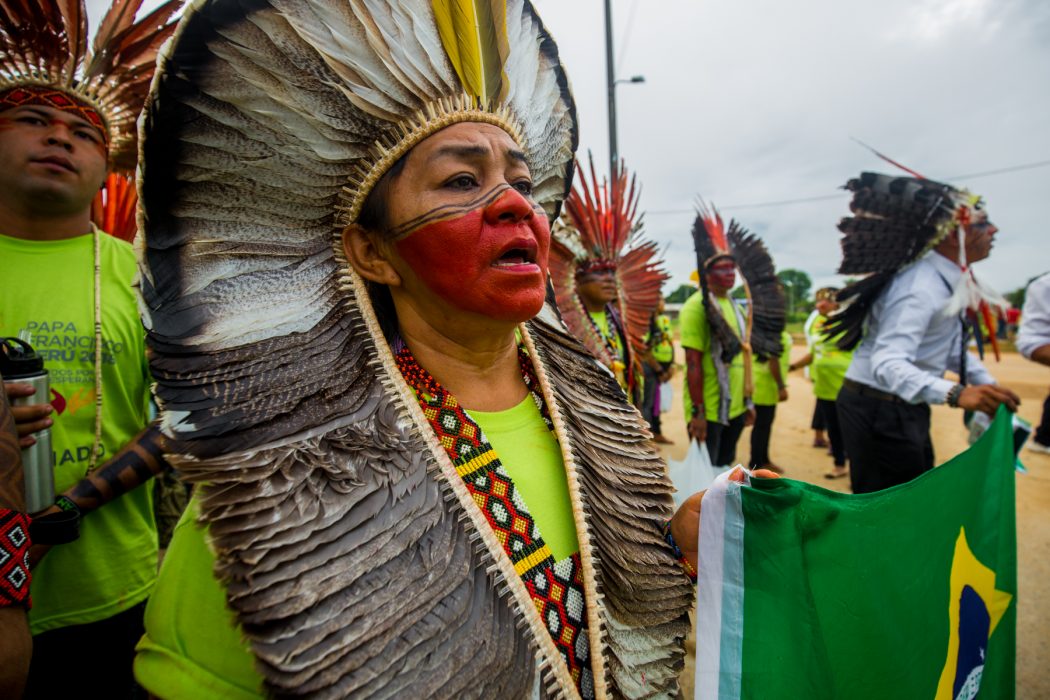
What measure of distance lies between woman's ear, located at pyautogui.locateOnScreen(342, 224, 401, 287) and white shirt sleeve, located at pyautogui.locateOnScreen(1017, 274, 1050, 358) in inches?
191

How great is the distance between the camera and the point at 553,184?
1.62 m

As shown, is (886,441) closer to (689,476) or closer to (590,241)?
(689,476)

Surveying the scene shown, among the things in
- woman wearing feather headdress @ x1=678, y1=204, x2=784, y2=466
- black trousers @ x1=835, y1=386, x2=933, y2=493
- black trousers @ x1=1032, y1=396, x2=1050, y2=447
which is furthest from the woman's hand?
black trousers @ x1=1032, y1=396, x2=1050, y2=447

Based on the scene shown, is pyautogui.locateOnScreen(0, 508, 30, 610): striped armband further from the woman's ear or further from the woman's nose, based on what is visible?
the woman's nose

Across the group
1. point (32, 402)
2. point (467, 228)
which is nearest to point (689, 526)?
point (467, 228)

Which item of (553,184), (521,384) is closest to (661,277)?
(553,184)

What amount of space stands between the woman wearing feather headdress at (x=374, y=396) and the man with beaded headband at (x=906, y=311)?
2.64 m

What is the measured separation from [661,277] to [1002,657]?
391cm

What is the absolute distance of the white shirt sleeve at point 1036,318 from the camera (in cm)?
387

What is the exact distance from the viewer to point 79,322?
68.7 inches

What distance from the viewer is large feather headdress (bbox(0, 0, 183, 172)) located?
5.62 ft

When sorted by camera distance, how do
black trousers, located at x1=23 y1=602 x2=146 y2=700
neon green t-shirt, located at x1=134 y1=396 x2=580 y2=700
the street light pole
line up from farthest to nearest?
the street light pole < black trousers, located at x1=23 y1=602 x2=146 y2=700 < neon green t-shirt, located at x1=134 y1=396 x2=580 y2=700

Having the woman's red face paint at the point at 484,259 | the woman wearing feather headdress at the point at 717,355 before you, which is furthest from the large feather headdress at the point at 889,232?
the woman's red face paint at the point at 484,259

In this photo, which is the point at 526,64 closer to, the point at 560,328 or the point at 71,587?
the point at 560,328
